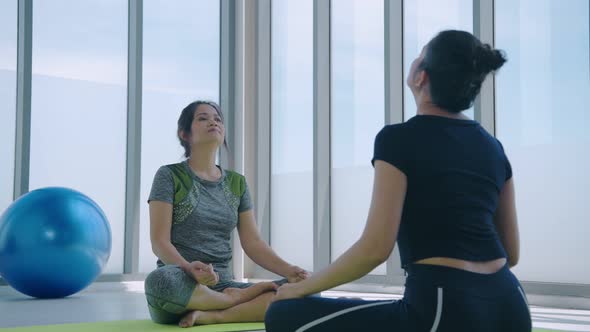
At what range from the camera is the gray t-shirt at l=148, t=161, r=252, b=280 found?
8.75 feet

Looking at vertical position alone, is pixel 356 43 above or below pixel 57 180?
above

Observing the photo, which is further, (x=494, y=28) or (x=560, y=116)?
(x=494, y=28)

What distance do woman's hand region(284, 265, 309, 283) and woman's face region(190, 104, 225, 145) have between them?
0.59 metres

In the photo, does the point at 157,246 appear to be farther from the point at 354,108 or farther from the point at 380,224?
the point at 354,108

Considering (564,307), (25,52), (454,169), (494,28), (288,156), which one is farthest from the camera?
(288,156)

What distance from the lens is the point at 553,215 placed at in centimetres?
376

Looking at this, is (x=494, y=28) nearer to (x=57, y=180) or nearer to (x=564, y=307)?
(x=564, y=307)

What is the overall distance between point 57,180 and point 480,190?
13.7 feet

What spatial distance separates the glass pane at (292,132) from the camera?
5.40m

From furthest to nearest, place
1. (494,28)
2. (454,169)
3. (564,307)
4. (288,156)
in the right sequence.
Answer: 1. (288,156)
2. (494,28)
3. (564,307)
4. (454,169)

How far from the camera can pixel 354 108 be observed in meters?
5.04

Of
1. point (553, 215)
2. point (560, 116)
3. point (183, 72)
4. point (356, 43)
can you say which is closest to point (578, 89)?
point (560, 116)

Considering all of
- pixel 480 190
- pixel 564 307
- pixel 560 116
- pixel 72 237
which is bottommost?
pixel 564 307

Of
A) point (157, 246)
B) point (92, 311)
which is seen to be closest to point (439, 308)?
point (157, 246)
